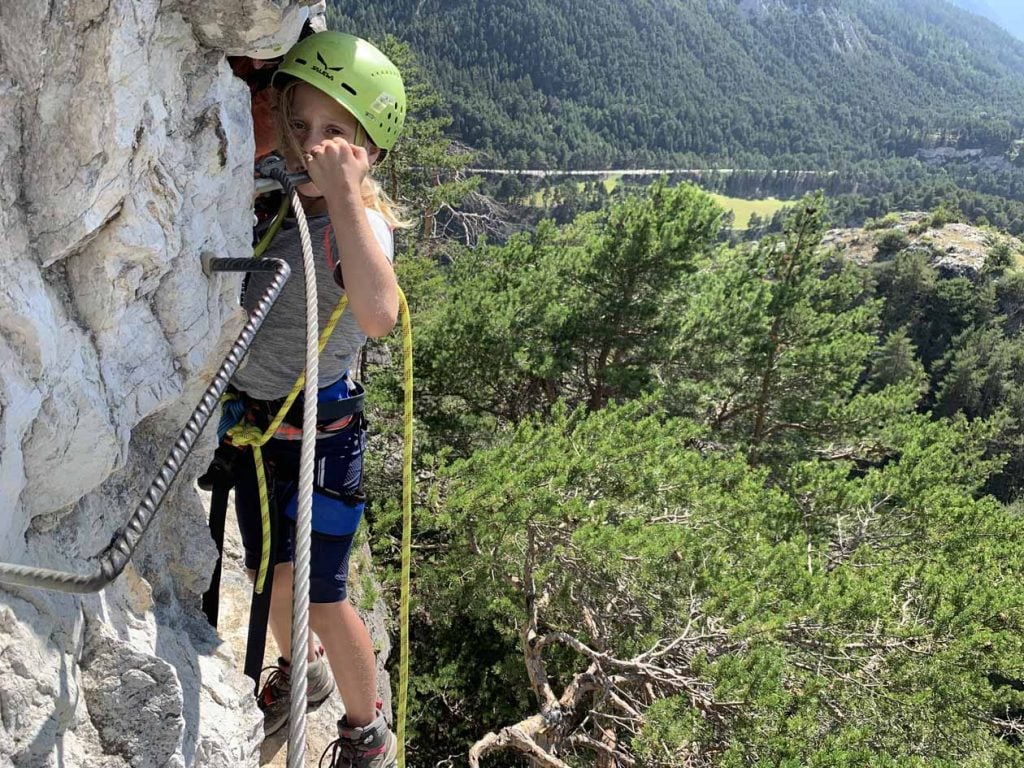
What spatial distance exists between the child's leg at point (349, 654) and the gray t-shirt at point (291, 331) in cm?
74

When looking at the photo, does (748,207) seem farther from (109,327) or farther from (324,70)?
(109,327)

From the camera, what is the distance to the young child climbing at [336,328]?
1745 mm

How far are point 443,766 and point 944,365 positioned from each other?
36379mm

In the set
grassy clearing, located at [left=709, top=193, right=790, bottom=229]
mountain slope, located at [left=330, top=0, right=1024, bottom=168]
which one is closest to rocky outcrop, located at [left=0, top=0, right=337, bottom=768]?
mountain slope, located at [left=330, top=0, right=1024, bottom=168]

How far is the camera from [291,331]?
2.03 meters

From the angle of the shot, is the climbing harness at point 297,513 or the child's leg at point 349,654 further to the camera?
the child's leg at point 349,654

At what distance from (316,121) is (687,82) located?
500ft

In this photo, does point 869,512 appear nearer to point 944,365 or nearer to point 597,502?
point 597,502

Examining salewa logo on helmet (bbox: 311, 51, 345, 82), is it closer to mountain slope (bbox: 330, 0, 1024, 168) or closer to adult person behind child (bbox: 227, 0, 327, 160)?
adult person behind child (bbox: 227, 0, 327, 160)

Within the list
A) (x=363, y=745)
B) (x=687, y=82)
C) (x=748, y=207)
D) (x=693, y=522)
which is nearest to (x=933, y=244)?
(x=693, y=522)

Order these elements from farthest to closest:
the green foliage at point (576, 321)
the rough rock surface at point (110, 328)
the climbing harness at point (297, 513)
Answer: the green foliage at point (576, 321) < the rough rock surface at point (110, 328) < the climbing harness at point (297, 513)

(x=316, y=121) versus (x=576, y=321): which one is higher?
(x=316, y=121)

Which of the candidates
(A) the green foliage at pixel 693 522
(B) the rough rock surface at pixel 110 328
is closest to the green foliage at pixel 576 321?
(A) the green foliage at pixel 693 522

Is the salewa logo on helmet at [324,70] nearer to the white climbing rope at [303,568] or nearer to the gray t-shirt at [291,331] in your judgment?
the gray t-shirt at [291,331]
